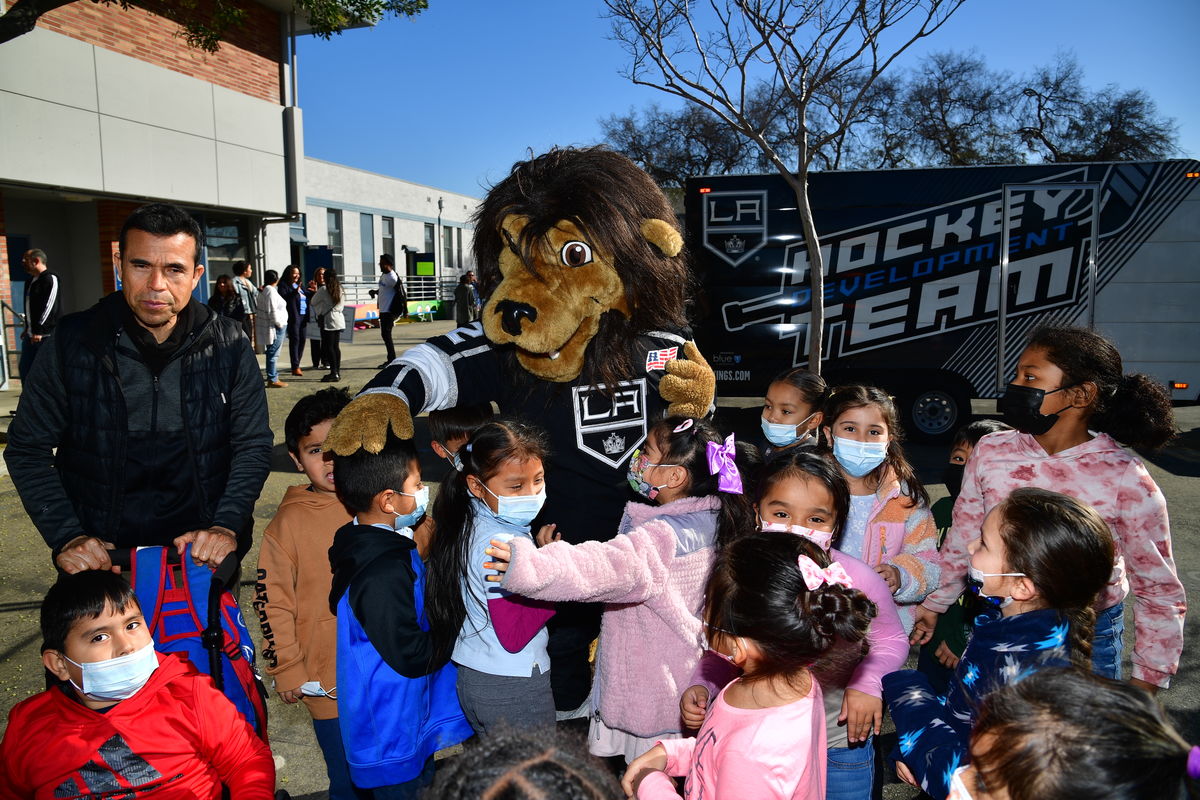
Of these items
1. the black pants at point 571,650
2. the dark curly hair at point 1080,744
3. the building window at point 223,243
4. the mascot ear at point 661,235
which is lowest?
the black pants at point 571,650

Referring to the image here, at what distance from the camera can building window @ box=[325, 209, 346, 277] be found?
27516 mm

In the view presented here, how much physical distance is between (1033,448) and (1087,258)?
20.6ft

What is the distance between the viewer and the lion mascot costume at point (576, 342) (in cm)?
242

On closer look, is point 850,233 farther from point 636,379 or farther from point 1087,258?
point 636,379

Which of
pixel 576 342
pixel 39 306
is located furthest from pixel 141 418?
pixel 39 306

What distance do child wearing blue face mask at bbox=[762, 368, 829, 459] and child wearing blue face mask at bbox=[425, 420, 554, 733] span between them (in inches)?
56.9

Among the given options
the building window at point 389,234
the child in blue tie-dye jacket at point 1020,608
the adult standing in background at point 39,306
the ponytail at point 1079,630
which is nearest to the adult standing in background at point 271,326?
the adult standing in background at point 39,306

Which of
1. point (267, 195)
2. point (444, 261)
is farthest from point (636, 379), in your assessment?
point (444, 261)

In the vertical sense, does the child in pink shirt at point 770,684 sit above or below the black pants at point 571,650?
above

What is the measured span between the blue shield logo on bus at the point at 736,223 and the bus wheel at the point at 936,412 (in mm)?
2364

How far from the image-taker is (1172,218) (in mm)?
7473

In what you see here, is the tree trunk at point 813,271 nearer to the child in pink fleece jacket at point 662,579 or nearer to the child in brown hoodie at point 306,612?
the child in pink fleece jacket at point 662,579

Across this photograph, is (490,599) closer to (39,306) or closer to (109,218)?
(39,306)

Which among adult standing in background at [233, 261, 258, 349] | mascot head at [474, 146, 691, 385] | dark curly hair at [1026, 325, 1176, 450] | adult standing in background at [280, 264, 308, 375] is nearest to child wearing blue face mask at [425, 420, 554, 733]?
mascot head at [474, 146, 691, 385]
